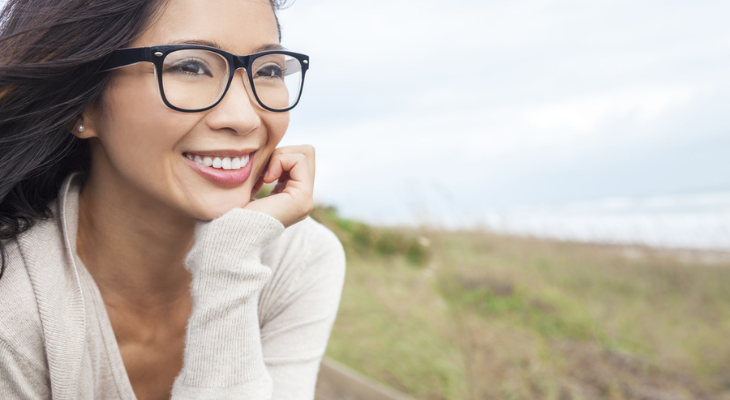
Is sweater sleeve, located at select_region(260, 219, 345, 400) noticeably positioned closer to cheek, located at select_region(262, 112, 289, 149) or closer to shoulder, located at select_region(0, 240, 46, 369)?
cheek, located at select_region(262, 112, 289, 149)

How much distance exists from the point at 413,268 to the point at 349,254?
1376mm

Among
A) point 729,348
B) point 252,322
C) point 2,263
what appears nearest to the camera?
point 2,263

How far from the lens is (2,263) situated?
1590 mm

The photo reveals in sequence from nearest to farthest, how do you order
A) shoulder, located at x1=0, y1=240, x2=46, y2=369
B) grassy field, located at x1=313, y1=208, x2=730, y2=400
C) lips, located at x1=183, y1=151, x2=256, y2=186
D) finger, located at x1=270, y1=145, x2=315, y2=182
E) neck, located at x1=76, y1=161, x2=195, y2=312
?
shoulder, located at x1=0, y1=240, x2=46, y2=369
lips, located at x1=183, y1=151, x2=256, y2=186
neck, located at x1=76, y1=161, x2=195, y2=312
finger, located at x1=270, y1=145, x2=315, y2=182
grassy field, located at x1=313, y1=208, x2=730, y2=400

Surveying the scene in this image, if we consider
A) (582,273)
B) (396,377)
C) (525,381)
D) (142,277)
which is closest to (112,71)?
(142,277)

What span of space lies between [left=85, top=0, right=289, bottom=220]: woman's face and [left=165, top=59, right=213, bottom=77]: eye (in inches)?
2.2

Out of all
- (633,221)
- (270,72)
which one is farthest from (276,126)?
(633,221)

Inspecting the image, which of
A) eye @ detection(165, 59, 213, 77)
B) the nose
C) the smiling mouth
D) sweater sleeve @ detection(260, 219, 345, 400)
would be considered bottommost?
sweater sleeve @ detection(260, 219, 345, 400)

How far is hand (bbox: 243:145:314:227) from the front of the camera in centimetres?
183

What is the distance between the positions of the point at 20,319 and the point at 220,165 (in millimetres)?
688

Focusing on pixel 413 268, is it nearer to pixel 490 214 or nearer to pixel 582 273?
pixel 490 214

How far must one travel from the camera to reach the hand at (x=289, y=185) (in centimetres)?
183

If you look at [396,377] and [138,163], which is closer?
[138,163]

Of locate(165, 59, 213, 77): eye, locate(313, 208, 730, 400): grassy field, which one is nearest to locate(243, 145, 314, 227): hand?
locate(165, 59, 213, 77): eye
